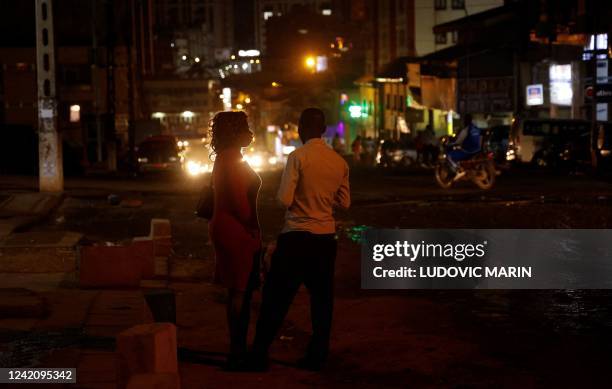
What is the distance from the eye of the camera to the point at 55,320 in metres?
8.83

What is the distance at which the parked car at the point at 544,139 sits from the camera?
113 feet

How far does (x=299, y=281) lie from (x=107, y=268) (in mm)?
4377

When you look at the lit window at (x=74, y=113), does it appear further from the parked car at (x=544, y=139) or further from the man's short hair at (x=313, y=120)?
the man's short hair at (x=313, y=120)

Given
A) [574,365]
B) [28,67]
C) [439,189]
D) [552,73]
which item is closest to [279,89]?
[28,67]

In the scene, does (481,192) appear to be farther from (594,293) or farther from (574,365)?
(574,365)

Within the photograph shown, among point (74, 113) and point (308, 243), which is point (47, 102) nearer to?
point (74, 113)

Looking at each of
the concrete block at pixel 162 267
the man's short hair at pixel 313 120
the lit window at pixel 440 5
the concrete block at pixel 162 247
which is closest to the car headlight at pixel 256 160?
the lit window at pixel 440 5

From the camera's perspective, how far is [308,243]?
707 centimetres

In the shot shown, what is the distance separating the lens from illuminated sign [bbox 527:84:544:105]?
42906mm

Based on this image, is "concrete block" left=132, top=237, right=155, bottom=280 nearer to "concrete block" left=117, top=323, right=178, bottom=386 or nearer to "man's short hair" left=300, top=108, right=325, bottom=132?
"man's short hair" left=300, top=108, right=325, bottom=132

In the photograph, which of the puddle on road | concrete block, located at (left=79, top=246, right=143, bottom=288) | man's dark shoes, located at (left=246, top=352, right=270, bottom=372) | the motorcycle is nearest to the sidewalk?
concrete block, located at (left=79, top=246, right=143, bottom=288)

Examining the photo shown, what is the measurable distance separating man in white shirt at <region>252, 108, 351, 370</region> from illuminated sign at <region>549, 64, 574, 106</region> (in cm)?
3742

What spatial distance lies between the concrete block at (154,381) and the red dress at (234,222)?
1.86 meters

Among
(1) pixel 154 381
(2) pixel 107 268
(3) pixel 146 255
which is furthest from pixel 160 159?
(1) pixel 154 381
